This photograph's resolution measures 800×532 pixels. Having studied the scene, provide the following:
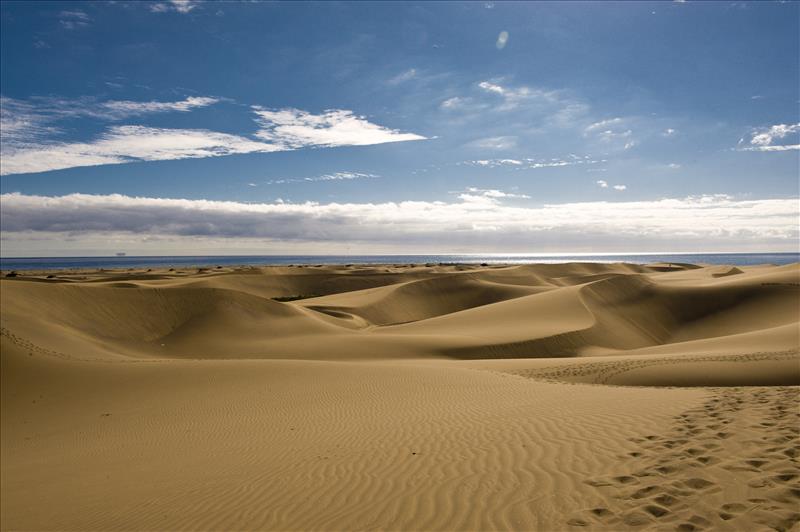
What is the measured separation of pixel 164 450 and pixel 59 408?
260 inches

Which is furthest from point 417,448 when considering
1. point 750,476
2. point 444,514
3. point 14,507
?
point 14,507

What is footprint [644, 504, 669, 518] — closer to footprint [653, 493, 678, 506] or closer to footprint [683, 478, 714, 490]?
footprint [653, 493, 678, 506]

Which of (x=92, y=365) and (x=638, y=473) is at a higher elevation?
(x=638, y=473)

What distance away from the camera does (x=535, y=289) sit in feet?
182

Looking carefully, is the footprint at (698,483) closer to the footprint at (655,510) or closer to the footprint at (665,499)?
the footprint at (665,499)

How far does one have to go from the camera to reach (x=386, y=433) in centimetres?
944

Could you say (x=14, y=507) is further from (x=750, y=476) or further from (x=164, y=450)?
(x=750, y=476)

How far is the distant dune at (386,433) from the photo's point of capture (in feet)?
18.4

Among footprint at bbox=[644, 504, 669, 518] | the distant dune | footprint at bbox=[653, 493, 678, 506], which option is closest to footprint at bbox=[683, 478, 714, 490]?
the distant dune

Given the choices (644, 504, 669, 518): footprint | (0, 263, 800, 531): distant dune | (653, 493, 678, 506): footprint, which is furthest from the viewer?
(0, 263, 800, 531): distant dune

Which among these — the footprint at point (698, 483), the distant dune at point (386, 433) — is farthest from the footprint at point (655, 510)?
the footprint at point (698, 483)

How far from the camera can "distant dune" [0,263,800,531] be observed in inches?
221

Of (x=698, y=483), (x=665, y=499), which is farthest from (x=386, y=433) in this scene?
(x=698, y=483)

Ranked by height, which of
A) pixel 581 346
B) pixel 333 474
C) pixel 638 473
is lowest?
pixel 581 346
